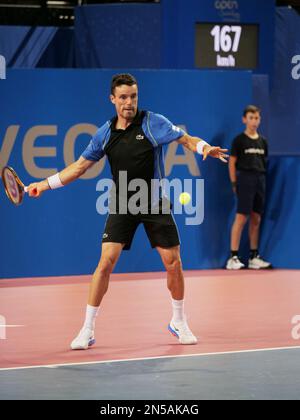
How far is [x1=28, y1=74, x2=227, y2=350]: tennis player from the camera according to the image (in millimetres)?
7461

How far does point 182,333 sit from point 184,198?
14.6 feet

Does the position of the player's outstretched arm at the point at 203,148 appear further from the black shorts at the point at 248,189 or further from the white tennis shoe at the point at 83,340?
the black shorts at the point at 248,189

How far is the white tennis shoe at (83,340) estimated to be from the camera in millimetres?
7461

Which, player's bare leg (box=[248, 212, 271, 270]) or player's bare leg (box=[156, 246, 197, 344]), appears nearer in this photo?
player's bare leg (box=[156, 246, 197, 344])

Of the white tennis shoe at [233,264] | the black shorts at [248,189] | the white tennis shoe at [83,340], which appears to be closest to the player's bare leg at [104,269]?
the white tennis shoe at [83,340]

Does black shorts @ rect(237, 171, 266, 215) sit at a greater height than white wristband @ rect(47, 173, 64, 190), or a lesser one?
greater

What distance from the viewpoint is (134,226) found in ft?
25.0

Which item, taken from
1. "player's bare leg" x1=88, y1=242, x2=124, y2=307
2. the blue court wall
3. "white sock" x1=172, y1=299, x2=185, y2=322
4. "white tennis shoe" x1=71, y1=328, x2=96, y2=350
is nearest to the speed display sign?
the blue court wall

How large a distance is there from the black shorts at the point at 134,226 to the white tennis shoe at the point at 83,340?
70 centimetres

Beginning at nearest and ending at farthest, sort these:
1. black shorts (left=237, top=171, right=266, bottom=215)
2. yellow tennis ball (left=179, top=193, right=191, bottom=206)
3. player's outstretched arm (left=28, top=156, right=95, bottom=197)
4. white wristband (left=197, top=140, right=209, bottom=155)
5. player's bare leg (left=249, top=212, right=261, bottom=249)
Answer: white wristband (left=197, top=140, right=209, bottom=155), player's outstretched arm (left=28, top=156, right=95, bottom=197), yellow tennis ball (left=179, top=193, right=191, bottom=206), black shorts (left=237, top=171, right=266, bottom=215), player's bare leg (left=249, top=212, right=261, bottom=249)

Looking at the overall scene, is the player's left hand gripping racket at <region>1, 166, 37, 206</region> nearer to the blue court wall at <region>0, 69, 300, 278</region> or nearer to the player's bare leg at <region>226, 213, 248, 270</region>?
the blue court wall at <region>0, 69, 300, 278</region>

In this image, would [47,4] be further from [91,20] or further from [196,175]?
[196,175]

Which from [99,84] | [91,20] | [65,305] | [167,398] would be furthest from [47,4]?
[167,398]

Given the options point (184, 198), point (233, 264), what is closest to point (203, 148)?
point (184, 198)
